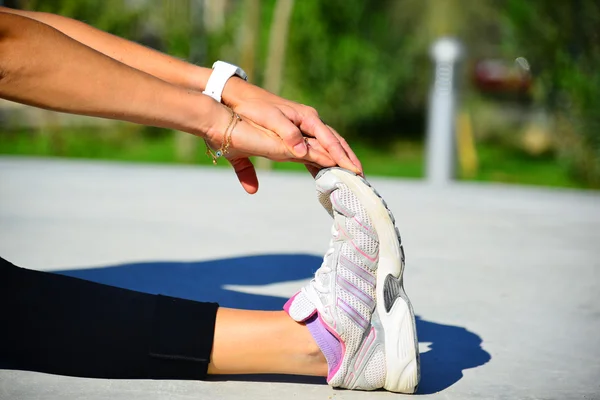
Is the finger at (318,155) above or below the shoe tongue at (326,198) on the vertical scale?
above

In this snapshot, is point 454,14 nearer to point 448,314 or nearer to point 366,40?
point 366,40

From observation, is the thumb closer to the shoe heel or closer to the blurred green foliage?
the shoe heel

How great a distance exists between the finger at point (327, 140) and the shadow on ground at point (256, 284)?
0.56 meters

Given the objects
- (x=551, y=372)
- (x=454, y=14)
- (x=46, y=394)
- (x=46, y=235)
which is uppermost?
(x=454, y=14)

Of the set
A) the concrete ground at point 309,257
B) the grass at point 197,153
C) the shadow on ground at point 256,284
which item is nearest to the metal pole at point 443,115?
the concrete ground at point 309,257

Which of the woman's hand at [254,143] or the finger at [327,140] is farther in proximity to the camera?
the finger at [327,140]

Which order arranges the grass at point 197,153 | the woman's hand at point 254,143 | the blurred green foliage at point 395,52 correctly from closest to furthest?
the woman's hand at point 254,143
the blurred green foliage at point 395,52
the grass at point 197,153

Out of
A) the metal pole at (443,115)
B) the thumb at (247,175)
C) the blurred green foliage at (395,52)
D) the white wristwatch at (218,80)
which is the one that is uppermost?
the blurred green foliage at (395,52)

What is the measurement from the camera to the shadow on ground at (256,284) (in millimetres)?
2363

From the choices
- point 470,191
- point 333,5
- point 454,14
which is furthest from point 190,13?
point 470,191

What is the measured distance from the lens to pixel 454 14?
13.7 meters

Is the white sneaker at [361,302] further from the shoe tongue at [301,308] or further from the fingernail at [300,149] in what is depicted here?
the fingernail at [300,149]

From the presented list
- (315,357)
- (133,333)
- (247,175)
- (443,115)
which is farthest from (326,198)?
(443,115)

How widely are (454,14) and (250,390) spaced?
40.5ft
